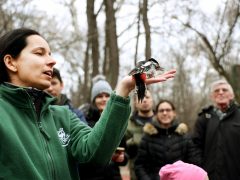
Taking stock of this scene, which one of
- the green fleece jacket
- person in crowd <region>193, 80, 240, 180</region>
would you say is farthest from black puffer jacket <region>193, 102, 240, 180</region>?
the green fleece jacket

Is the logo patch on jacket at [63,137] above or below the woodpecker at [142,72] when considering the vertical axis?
below

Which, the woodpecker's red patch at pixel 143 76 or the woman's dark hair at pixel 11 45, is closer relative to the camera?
the woodpecker's red patch at pixel 143 76

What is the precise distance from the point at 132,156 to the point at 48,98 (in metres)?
3.33

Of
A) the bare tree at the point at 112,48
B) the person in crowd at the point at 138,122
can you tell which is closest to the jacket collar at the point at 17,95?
the person in crowd at the point at 138,122

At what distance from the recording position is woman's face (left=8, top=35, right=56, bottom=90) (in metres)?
2.03

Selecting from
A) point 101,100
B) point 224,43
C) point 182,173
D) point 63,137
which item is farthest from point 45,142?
point 224,43

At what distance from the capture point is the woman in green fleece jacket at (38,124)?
5.95 ft

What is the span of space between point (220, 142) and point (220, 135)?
90 millimetres

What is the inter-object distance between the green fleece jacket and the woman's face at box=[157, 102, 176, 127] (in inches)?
118

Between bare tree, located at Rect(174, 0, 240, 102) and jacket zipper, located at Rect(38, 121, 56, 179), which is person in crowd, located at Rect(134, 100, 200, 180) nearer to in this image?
jacket zipper, located at Rect(38, 121, 56, 179)

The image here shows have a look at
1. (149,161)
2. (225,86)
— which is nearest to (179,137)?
(149,161)

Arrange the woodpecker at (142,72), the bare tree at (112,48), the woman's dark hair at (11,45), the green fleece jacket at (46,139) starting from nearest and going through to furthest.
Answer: the green fleece jacket at (46,139) → the woodpecker at (142,72) → the woman's dark hair at (11,45) → the bare tree at (112,48)

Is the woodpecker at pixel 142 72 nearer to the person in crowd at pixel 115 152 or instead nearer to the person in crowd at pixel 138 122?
the person in crowd at pixel 115 152

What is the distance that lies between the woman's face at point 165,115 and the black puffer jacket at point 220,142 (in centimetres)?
47
